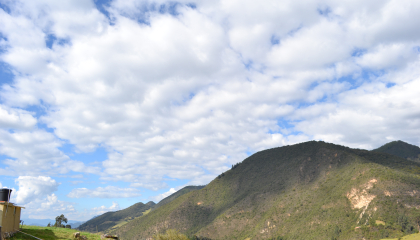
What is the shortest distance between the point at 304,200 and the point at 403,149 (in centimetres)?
14463

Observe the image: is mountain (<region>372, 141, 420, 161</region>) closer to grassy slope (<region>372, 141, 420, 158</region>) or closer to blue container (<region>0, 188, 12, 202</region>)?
grassy slope (<region>372, 141, 420, 158</region>)

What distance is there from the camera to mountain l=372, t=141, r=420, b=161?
176 meters

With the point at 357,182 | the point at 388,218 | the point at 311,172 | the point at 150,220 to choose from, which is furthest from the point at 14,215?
the point at 150,220

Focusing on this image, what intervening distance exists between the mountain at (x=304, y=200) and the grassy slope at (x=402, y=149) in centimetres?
9345

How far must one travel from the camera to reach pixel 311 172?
112m

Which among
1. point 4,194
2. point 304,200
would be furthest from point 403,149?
point 4,194

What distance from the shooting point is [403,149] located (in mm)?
185500

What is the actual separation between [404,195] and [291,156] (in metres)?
69.6

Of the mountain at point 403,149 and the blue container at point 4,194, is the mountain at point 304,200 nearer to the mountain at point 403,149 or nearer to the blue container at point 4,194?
the blue container at point 4,194

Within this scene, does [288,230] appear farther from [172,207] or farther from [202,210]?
[172,207]

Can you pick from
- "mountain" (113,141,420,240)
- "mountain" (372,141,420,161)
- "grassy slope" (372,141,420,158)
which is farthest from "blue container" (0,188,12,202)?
"grassy slope" (372,141,420,158)

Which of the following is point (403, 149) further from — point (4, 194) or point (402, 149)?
point (4, 194)

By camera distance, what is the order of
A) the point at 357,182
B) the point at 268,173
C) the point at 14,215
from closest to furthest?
the point at 14,215 < the point at 357,182 < the point at 268,173

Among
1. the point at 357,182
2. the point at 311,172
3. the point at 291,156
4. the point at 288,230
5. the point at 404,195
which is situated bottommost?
the point at 288,230
